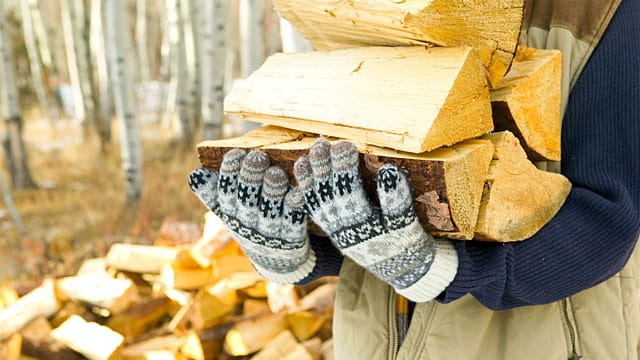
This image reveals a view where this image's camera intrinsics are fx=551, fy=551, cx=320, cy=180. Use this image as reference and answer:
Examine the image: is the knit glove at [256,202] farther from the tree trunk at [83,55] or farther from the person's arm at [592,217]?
the tree trunk at [83,55]

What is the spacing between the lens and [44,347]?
245 centimetres

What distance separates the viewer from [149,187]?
6.44m

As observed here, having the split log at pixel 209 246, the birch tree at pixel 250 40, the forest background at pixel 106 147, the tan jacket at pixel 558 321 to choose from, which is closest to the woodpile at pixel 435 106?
the tan jacket at pixel 558 321

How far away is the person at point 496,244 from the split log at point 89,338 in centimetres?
150

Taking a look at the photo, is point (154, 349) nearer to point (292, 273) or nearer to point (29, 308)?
point (29, 308)

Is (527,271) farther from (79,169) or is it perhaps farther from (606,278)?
(79,169)

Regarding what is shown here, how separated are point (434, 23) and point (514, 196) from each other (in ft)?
1.14

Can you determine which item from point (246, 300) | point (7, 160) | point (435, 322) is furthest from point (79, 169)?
point (435, 322)

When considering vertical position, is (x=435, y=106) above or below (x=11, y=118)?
above

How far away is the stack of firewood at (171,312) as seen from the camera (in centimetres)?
249

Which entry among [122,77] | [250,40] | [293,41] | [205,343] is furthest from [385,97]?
[122,77]

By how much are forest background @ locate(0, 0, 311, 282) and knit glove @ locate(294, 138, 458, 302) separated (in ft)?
4.72

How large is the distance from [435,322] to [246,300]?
1732mm

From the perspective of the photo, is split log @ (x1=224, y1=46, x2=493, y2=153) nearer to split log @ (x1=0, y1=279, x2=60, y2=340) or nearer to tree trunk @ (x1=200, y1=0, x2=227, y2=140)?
split log @ (x1=0, y1=279, x2=60, y2=340)
